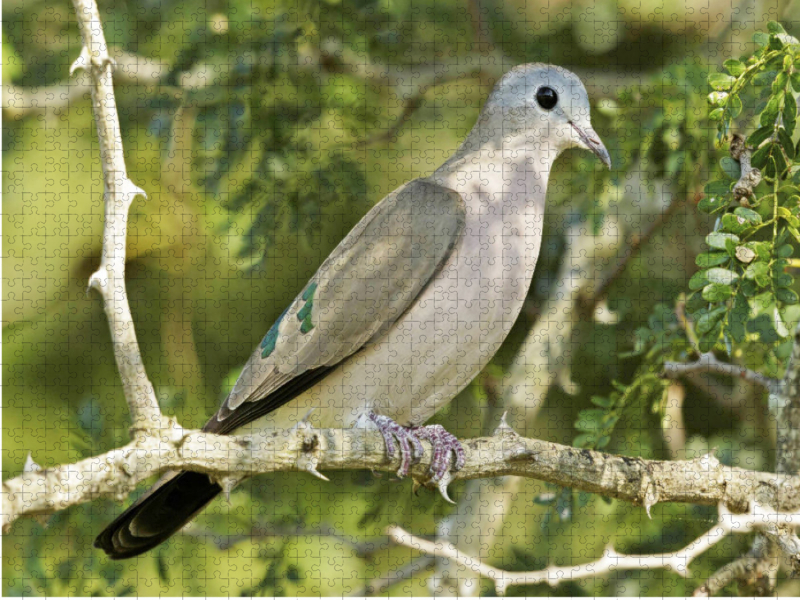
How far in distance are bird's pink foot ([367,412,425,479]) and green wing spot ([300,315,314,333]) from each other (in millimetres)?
A: 330

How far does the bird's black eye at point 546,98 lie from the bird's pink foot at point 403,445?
A: 3.31ft

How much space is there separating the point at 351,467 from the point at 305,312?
0.61 m

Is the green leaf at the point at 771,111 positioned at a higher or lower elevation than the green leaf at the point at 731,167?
higher

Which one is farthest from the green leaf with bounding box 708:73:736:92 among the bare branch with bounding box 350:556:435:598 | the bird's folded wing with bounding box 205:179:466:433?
the bare branch with bounding box 350:556:435:598

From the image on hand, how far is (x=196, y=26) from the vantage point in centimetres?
353

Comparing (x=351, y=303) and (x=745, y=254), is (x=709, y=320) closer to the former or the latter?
(x=745, y=254)

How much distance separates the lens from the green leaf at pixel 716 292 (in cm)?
227

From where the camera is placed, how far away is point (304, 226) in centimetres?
356

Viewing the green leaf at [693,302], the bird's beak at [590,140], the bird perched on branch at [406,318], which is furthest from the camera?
the bird's beak at [590,140]

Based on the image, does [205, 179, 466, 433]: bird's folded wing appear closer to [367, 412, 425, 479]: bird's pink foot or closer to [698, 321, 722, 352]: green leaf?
[367, 412, 425, 479]: bird's pink foot

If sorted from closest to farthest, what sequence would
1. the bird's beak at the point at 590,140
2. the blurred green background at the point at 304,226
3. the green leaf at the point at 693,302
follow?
the green leaf at the point at 693,302
the bird's beak at the point at 590,140
the blurred green background at the point at 304,226

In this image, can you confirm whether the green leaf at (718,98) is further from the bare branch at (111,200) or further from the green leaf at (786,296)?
the bare branch at (111,200)

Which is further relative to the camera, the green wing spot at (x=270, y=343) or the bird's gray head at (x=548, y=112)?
the bird's gray head at (x=548, y=112)

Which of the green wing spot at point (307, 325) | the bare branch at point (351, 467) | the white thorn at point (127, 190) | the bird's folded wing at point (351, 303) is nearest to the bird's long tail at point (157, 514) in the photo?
the bird's folded wing at point (351, 303)
